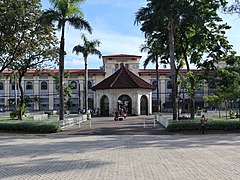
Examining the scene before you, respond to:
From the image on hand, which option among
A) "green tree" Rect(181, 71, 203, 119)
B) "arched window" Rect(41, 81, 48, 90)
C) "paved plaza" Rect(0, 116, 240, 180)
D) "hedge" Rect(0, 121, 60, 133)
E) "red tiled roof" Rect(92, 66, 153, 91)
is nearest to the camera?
"paved plaza" Rect(0, 116, 240, 180)

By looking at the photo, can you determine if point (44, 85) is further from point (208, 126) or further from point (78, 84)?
point (208, 126)

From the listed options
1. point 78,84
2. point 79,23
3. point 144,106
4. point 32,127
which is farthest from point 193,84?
point 78,84

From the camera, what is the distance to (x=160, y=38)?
33812 millimetres

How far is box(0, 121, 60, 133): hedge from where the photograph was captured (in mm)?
25547

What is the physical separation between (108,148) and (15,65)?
2387 centimetres

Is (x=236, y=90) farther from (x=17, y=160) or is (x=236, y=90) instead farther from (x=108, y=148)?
(x=17, y=160)

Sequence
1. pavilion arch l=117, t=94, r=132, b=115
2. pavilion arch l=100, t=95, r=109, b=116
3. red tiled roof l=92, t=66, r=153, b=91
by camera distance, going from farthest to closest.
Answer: pavilion arch l=100, t=95, r=109, b=116
pavilion arch l=117, t=94, r=132, b=115
red tiled roof l=92, t=66, r=153, b=91

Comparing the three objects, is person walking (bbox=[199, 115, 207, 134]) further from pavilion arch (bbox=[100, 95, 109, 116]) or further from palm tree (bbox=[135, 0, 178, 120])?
pavilion arch (bbox=[100, 95, 109, 116])

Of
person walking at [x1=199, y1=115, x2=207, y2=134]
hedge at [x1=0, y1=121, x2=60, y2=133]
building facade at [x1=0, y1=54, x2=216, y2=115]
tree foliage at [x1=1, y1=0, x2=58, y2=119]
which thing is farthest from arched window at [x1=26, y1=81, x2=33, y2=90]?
person walking at [x1=199, y1=115, x2=207, y2=134]

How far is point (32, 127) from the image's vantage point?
25.8 meters

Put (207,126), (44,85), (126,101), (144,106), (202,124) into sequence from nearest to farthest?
(202,124)
(207,126)
(126,101)
(144,106)
(44,85)

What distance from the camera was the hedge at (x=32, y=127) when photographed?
83.8 ft

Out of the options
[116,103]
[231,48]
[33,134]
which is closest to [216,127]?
[231,48]

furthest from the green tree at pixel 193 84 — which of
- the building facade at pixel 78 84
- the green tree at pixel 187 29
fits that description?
the building facade at pixel 78 84
